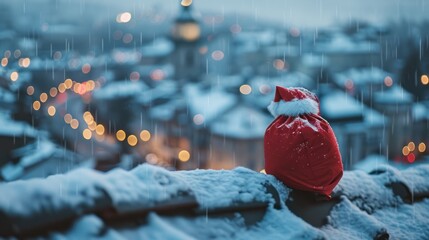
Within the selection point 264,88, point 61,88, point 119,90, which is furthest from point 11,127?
point 61,88

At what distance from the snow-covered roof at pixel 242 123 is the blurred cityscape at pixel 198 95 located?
83mm

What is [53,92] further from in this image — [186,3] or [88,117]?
[186,3]

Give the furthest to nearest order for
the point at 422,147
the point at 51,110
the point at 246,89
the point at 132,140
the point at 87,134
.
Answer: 1. the point at 51,110
2. the point at 87,134
3. the point at 132,140
4. the point at 246,89
5. the point at 422,147

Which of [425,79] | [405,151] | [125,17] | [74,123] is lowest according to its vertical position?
[74,123]

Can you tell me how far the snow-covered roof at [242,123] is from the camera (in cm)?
2639

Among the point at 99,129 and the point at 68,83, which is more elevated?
the point at 68,83

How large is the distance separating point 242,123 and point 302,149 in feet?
77.6

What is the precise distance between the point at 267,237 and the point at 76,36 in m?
102

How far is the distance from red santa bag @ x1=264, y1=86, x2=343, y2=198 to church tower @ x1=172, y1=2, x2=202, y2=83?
5825 cm

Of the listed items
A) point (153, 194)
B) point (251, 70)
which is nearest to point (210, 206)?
point (153, 194)

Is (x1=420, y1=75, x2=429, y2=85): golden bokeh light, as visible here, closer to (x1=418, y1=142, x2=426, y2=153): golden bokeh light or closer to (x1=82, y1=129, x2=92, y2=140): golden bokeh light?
(x1=418, y1=142, x2=426, y2=153): golden bokeh light

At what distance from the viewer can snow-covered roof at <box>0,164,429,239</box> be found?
245 cm

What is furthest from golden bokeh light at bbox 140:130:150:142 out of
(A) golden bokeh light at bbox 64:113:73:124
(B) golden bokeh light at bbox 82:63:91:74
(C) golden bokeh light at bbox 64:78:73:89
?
(B) golden bokeh light at bbox 82:63:91:74

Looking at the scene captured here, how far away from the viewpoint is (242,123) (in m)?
27.2
